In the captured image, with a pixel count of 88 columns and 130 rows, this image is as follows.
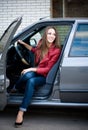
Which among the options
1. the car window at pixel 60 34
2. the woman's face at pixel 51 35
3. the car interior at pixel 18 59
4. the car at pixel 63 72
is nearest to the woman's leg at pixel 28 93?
the car at pixel 63 72

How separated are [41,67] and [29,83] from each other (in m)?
0.31

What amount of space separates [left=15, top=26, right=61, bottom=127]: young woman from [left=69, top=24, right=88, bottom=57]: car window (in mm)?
252

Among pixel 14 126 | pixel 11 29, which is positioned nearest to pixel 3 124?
pixel 14 126

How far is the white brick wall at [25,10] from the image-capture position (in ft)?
34.7

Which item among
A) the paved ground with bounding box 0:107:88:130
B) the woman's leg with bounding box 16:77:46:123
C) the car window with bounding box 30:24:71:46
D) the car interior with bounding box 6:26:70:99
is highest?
the car window with bounding box 30:24:71:46

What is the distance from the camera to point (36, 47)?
5.91m

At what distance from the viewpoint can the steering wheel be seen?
5965mm

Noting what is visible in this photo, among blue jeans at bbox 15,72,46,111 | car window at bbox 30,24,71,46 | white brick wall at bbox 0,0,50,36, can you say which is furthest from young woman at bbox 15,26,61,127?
white brick wall at bbox 0,0,50,36

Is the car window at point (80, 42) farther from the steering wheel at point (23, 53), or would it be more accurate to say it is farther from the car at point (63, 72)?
the steering wheel at point (23, 53)

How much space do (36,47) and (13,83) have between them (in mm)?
615

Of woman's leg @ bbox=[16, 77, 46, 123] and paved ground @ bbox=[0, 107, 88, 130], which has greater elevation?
woman's leg @ bbox=[16, 77, 46, 123]

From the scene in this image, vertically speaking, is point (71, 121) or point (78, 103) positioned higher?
point (78, 103)

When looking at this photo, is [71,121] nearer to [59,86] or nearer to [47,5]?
[59,86]

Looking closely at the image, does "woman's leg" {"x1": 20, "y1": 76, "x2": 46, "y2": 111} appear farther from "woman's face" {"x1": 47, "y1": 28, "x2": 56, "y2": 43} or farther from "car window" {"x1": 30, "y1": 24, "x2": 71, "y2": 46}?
"car window" {"x1": 30, "y1": 24, "x2": 71, "y2": 46}
